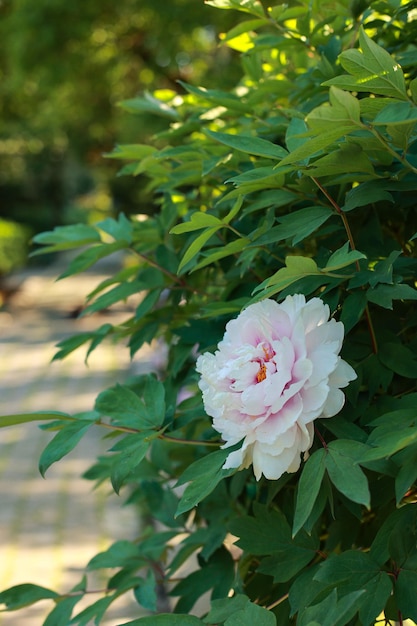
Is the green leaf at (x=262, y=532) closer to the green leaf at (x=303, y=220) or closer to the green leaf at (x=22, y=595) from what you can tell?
the green leaf at (x=303, y=220)

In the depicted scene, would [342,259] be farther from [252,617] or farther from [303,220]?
[252,617]

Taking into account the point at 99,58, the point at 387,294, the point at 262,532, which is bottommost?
the point at 99,58

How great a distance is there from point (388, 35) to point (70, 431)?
87 centimetres

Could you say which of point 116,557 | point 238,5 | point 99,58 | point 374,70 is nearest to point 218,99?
point 238,5

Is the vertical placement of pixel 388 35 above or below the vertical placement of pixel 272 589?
above

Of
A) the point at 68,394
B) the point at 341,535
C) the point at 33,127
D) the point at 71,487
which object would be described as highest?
the point at 341,535

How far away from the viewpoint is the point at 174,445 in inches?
65.3

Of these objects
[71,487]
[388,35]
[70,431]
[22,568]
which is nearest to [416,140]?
[388,35]

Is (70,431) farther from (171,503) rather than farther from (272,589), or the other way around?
(171,503)

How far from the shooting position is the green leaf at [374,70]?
85 cm

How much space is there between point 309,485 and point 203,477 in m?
0.15

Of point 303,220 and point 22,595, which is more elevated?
point 303,220

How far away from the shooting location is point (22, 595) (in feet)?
4.60

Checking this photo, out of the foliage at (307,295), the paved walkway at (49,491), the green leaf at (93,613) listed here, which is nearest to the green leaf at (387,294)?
the foliage at (307,295)
